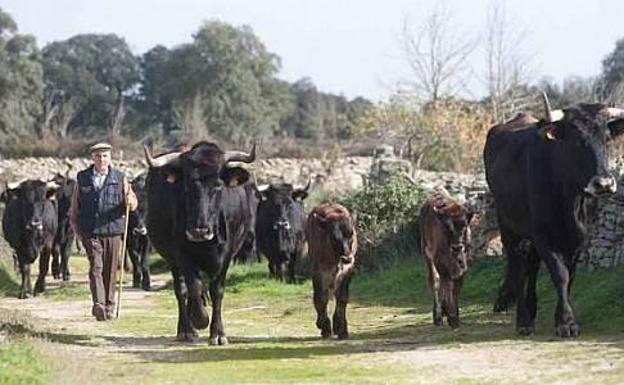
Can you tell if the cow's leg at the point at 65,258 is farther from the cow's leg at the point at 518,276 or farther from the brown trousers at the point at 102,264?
the cow's leg at the point at 518,276

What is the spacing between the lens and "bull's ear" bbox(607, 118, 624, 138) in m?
14.4

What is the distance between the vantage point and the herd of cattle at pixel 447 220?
14.2 m

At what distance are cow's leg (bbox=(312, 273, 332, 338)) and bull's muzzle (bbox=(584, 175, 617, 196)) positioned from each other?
3233mm

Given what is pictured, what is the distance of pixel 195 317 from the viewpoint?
1517 cm

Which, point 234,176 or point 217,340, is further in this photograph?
point 234,176

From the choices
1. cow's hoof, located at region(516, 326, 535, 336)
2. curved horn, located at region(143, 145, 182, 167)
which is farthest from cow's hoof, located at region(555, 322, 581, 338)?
curved horn, located at region(143, 145, 182, 167)

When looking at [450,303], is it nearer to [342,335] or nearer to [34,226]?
[342,335]

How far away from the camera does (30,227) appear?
23.8 metres

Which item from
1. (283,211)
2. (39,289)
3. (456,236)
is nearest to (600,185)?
(456,236)

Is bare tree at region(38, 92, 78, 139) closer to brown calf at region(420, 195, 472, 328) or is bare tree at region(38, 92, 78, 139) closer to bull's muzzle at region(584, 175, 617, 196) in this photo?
brown calf at region(420, 195, 472, 328)

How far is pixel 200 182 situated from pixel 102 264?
298 cm

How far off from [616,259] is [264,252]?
8.93 meters

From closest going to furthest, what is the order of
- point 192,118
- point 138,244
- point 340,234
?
point 340,234
point 138,244
point 192,118

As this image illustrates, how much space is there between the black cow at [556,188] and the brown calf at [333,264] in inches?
78.6
